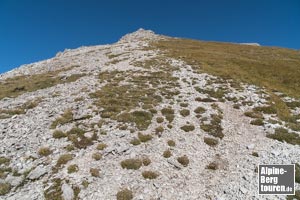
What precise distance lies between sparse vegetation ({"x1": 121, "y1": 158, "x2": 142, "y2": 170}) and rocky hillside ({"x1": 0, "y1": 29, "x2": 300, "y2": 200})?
2.4 inches

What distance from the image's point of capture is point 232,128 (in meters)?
20.5

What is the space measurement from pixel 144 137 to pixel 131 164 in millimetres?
3196

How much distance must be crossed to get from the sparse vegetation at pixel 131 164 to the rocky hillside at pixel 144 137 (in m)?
0.06

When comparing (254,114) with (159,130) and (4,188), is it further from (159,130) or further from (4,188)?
(4,188)

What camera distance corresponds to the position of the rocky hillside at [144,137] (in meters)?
13.9

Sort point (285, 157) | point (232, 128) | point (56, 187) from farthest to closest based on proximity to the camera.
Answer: point (232, 128), point (285, 157), point (56, 187)

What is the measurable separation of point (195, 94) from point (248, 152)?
11506 mm

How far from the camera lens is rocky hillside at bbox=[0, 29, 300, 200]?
13.9m

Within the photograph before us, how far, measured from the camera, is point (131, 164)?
1535 centimetres

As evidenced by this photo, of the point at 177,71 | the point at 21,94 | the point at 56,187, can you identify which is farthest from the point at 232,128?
the point at 21,94

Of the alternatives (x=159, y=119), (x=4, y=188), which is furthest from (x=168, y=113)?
(x=4, y=188)

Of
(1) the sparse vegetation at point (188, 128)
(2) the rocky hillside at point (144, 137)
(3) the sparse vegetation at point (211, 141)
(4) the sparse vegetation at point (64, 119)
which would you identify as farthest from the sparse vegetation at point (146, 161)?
(4) the sparse vegetation at point (64, 119)

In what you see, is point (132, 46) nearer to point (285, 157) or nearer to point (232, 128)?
point (232, 128)

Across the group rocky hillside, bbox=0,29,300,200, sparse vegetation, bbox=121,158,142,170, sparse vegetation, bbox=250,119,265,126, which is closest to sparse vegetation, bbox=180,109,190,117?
rocky hillside, bbox=0,29,300,200
